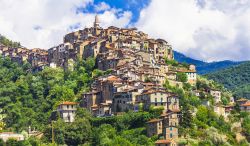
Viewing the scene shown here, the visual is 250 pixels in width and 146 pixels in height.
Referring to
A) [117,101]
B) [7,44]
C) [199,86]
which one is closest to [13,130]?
[117,101]

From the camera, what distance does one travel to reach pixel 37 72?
84.9 metres

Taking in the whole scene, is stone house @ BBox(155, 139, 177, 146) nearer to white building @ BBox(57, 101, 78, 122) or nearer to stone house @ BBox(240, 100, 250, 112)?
white building @ BBox(57, 101, 78, 122)

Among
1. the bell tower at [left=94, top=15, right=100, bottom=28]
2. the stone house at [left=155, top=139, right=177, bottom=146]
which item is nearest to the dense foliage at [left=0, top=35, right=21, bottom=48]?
the bell tower at [left=94, top=15, right=100, bottom=28]

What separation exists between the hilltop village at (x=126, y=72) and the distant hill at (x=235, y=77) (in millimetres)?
38838

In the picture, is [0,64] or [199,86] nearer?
[199,86]

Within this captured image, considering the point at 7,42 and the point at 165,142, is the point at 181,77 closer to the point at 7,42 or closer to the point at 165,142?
the point at 165,142

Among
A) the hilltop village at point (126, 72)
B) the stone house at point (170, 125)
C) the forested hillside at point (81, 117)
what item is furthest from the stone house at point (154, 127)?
the forested hillside at point (81, 117)

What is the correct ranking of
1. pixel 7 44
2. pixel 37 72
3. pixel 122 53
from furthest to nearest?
1. pixel 7 44
2. pixel 37 72
3. pixel 122 53

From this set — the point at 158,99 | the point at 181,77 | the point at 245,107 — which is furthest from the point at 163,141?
the point at 245,107

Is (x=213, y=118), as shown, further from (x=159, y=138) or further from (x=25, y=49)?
(x=25, y=49)

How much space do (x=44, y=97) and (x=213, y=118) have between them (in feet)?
82.6

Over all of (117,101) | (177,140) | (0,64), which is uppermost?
(0,64)

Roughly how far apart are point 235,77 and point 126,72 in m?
63.7

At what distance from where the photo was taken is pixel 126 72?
68000mm
